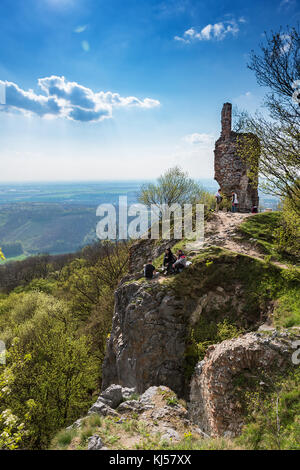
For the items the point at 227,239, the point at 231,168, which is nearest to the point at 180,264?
the point at 227,239

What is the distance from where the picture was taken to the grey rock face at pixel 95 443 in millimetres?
6029

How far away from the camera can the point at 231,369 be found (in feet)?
27.7

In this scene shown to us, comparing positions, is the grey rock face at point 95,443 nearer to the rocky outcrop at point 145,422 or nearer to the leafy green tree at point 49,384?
the rocky outcrop at point 145,422

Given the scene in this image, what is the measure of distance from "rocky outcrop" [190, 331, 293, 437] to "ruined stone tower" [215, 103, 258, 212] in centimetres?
1755

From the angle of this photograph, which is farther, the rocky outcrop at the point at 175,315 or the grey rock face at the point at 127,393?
the rocky outcrop at the point at 175,315

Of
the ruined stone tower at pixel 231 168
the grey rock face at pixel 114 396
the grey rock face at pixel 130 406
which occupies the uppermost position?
the ruined stone tower at pixel 231 168

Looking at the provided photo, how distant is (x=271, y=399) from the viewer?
6.98 metres

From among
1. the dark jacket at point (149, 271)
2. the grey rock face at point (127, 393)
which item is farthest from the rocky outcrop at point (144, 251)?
the grey rock face at point (127, 393)

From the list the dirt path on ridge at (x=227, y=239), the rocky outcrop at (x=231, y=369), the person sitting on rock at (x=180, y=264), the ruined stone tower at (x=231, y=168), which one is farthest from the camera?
the ruined stone tower at (x=231, y=168)

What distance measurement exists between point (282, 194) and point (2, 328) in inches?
1311

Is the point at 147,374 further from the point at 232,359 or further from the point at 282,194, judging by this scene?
the point at 282,194

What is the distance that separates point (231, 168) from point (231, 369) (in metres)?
19.5

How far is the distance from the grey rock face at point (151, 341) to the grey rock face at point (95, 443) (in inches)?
230

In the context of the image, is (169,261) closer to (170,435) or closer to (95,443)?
(170,435)
